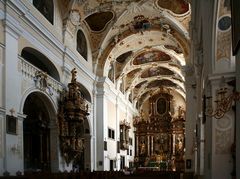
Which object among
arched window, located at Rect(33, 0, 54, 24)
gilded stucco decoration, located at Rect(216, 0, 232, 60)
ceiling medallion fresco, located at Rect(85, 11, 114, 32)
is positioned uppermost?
ceiling medallion fresco, located at Rect(85, 11, 114, 32)

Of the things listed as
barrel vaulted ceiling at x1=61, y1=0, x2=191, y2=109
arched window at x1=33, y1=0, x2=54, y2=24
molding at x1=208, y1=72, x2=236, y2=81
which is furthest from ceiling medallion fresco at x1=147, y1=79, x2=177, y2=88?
molding at x1=208, y1=72, x2=236, y2=81

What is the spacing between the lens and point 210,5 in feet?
24.6

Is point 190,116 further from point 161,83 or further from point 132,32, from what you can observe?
point 161,83

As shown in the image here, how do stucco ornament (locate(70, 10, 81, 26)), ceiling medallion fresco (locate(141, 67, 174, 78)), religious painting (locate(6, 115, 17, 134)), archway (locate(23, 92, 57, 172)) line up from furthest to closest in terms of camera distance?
ceiling medallion fresco (locate(141, 67, 174, 78)) < stucco ornament (locate(70, 10, 81, 26)) < archway (locate(23, 92, 57, 172)) < religious painting (locate(6, 115, 17, 134))

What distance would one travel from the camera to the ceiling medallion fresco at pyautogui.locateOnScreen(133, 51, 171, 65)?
2647 centimetres

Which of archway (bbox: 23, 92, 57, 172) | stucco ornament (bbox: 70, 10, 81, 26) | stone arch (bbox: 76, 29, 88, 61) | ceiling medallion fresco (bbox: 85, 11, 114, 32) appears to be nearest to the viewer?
archway (bbox: 23, 92, 57, 172)

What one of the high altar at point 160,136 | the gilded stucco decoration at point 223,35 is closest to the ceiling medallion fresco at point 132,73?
the high altar at point 160,136

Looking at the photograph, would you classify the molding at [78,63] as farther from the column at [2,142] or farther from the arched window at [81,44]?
the column at [2,142]

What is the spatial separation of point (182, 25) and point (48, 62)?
7.82 meters

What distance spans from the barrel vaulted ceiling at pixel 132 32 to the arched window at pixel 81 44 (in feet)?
1.46

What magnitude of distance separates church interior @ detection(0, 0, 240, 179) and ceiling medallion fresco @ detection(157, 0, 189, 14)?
0.16 ft

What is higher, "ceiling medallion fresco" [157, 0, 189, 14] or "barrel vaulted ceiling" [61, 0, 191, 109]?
"ceiling medallion fresco" [157, 0, 189, 14]

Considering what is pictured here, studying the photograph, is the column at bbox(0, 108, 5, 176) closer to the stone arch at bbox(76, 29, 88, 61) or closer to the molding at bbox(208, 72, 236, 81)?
the molding at bbox(208, 72, 236, 81)

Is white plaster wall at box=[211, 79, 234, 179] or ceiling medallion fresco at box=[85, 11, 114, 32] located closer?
white plaster wall at box=[211, 79, 234, 179]
